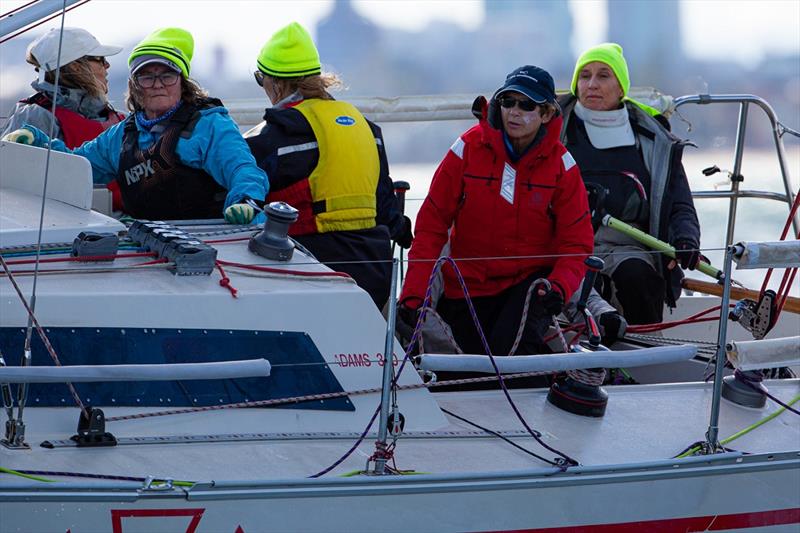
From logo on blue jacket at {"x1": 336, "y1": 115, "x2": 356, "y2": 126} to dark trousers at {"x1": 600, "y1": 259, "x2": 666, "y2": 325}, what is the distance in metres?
1.13

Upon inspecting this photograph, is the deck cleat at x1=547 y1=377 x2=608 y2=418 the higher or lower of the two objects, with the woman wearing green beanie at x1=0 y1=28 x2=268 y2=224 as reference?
lower

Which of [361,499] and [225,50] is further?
[225,50]

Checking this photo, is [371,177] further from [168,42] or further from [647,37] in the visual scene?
[647,37]

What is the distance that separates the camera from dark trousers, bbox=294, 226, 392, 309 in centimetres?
419

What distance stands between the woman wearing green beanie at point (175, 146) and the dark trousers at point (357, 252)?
299 millimetres

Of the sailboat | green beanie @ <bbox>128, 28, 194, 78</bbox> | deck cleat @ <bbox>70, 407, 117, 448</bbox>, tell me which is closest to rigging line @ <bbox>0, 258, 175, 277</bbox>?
the sailboat

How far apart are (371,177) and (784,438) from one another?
1.46 metres

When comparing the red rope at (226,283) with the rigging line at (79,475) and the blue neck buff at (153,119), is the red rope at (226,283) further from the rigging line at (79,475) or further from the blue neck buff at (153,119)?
the blue neck buff at (153,119)

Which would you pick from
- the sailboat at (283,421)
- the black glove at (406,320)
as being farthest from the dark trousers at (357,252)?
the sailboat at (283,421)

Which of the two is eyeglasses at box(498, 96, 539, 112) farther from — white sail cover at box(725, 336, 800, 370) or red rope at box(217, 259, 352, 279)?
white sail cover at box(725, 336, 800, 370)

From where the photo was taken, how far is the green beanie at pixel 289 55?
4.29 m

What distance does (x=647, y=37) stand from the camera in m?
9.95

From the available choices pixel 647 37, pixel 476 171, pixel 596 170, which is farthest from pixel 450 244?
pixel 647 37

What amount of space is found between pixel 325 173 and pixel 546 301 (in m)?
0.83
